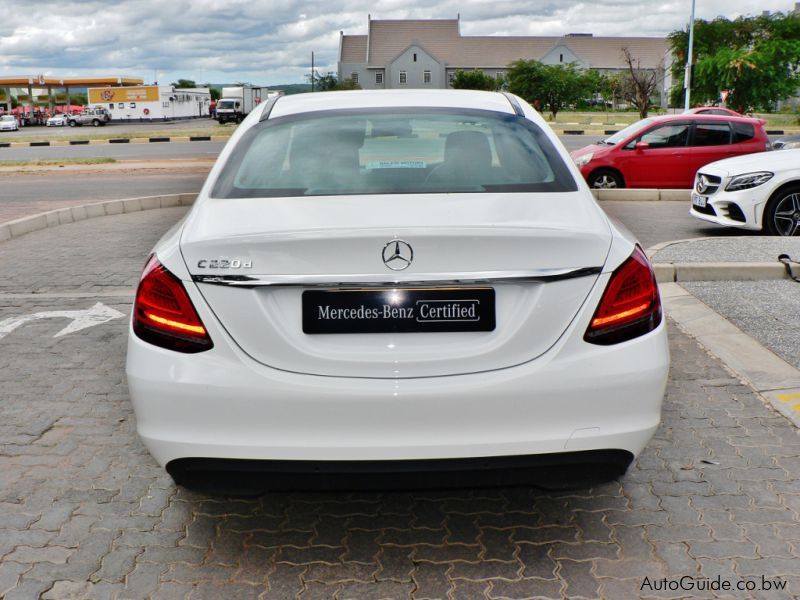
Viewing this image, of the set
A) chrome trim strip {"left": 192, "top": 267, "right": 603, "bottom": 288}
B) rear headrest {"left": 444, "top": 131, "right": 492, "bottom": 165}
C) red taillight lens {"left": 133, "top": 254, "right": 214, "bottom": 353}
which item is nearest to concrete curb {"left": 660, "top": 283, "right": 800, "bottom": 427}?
rear headrest {"left": 444, "top": 131, "right": 492, "bottom": 165}

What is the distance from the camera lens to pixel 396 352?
2830 mm

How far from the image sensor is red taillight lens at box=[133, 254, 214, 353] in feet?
9.52

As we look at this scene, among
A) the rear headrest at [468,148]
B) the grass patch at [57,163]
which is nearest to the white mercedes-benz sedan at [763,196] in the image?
the rear headrest at [468,148]

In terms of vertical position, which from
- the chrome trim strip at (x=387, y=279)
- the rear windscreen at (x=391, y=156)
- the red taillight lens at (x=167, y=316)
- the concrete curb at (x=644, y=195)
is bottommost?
the concrete curb at (x=644, y=195)

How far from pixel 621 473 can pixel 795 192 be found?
8.81m

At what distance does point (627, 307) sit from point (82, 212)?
11.7 meters

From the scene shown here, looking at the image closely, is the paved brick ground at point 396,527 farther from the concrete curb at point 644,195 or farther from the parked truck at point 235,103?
the parked truck at point 235,103

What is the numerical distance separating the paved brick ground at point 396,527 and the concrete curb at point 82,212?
7406 millimetres

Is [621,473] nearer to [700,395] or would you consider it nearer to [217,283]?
[217,283]

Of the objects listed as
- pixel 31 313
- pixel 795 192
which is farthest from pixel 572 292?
pixel 795 192

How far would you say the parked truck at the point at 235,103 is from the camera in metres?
64.6

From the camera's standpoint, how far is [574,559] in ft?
10.6

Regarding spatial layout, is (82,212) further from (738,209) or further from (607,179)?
(738,209)

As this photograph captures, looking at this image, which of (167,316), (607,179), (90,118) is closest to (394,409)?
(167,316)
